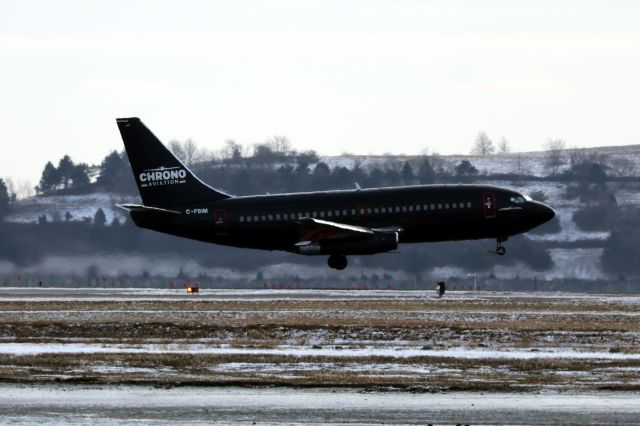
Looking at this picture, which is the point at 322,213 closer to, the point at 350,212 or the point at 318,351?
the point at 350,212

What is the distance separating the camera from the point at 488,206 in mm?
77125

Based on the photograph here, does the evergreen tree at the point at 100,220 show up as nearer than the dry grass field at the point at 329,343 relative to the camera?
No

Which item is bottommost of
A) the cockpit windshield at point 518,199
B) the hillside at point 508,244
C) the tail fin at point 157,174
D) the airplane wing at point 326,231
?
the hillside at point 508,244

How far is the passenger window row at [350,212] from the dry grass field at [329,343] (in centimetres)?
1337

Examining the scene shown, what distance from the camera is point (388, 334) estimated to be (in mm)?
Result: 43062

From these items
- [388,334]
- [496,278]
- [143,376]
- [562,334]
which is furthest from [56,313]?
[496,278]

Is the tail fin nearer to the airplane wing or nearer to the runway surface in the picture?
the airplane wing

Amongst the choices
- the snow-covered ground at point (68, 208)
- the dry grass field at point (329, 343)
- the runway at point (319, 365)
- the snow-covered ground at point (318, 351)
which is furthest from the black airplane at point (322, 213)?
the snow-covered ground at point (68, 208)

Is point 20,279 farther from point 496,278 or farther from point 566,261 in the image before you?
point 566,261

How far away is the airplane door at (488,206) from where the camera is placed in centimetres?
7700

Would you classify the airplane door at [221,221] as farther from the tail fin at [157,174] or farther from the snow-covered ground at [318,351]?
the snow-covered ground at [318,351]

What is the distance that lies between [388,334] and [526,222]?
122ft

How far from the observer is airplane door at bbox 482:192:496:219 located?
7700 centimetres

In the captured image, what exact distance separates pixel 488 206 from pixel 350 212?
7.64 metres
